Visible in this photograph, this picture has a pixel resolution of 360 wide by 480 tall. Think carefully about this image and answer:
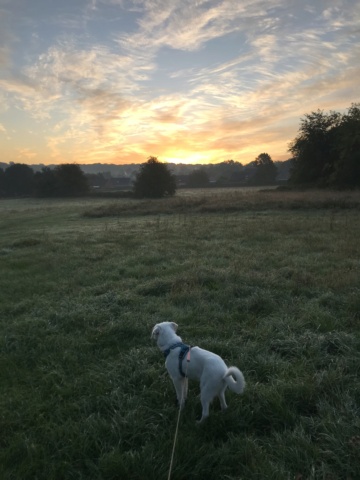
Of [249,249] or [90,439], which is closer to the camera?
[90,439]

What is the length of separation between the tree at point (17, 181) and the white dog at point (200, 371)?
98617 millimetres

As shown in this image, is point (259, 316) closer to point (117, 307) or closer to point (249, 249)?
point (117, 307)

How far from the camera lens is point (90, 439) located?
354cm

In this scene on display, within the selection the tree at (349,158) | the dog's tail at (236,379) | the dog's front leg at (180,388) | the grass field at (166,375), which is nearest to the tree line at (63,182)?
the tree at (349,158)

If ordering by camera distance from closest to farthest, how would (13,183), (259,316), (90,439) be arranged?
(90,439)
(259,316)
(13,183)

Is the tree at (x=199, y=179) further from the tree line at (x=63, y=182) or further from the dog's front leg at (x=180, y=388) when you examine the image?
the dog's front leg at (x=180, y=388)

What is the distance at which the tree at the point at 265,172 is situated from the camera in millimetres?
89500

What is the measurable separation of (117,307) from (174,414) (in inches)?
145

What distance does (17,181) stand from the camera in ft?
304

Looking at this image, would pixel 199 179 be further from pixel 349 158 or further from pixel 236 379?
pixel 236 379

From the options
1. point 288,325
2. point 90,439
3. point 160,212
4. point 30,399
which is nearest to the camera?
point 90,439

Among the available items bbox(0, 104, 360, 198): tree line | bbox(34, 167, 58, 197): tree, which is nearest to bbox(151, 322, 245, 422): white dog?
bbox(0, 104, 360, 198): tree line

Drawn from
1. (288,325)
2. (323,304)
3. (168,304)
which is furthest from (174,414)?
(323,304)

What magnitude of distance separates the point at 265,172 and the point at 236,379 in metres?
92.4
